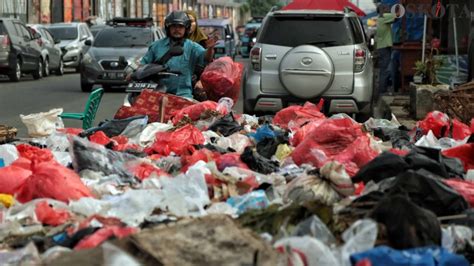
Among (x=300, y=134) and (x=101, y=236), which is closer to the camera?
(x=101, y=236)

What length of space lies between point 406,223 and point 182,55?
5767 millimetres

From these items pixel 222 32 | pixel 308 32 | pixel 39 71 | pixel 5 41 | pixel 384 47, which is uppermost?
pixel 308 32

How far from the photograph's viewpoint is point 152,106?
408 inches

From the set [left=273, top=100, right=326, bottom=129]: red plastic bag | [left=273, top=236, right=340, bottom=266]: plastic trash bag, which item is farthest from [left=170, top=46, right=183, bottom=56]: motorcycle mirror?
[left=273, top=236, right=340, bottom=266]: plastic trash bag

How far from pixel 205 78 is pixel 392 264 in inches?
256

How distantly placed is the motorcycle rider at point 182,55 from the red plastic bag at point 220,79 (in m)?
0.33

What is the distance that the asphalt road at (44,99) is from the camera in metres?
17.2

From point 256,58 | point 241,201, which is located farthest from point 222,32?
point 241,201

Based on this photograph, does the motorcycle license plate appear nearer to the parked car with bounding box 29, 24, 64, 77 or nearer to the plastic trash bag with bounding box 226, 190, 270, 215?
the plastic trash bag with bounding box 226, 190, 270, 215

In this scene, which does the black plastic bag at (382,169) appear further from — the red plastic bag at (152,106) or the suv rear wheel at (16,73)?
the suv rear wheel at (16,73)

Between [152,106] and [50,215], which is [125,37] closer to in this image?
[152,106]

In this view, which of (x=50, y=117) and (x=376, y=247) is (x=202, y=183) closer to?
(x=376, y=247)

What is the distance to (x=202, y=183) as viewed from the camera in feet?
20.7

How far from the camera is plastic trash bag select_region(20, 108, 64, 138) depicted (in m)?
10.3
